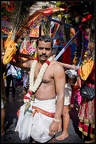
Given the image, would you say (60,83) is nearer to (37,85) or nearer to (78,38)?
(37,85)

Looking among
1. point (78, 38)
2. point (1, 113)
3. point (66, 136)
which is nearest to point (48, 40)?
point (1, 113)

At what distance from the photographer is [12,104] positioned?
5.53 metres

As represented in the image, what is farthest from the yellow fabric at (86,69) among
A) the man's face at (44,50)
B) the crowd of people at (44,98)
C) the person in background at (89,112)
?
the man's face at (44,50)

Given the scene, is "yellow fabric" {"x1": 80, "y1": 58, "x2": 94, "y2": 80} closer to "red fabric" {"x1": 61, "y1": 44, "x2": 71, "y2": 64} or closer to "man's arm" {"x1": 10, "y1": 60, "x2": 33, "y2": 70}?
"man's arm" {"x1": 10, "y1": 60, "x2": 33, "y2": 70}

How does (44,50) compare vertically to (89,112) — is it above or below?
above

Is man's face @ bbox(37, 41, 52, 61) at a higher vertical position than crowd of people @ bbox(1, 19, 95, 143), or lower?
higher

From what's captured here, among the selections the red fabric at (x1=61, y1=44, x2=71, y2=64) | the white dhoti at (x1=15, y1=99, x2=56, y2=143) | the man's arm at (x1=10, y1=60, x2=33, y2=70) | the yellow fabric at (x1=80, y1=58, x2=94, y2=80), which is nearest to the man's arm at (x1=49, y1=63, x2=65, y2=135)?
the white dhoti at (x1=15, y1=99, x2=56, y2=143)

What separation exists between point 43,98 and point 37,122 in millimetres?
285

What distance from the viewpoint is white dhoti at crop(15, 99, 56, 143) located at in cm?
251

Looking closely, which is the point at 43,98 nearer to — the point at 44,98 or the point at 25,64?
the point at 44,98

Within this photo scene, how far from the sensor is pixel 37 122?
8.32 ft

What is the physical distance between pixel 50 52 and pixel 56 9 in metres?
2.05

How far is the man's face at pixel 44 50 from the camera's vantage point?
8.23ft

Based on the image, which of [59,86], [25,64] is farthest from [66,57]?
[59,86]
